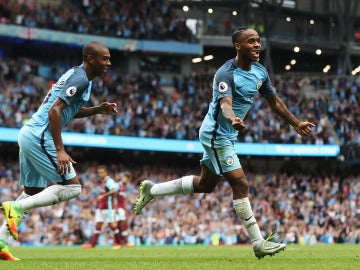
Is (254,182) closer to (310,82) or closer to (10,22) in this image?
(310,82)

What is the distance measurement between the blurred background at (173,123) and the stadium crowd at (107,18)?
66mm

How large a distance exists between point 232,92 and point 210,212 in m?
24.5

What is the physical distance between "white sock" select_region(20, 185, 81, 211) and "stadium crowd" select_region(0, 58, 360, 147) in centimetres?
2189

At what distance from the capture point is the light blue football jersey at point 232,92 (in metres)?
9.98

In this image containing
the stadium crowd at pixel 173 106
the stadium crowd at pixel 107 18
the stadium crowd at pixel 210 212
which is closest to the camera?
the stadium crowd at pixel 210 212

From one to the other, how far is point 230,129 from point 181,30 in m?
34.9

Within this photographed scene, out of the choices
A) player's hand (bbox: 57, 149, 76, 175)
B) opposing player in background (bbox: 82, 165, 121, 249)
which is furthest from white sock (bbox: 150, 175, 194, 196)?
opposing player in background (bbox: 82, 165, 121, 249)

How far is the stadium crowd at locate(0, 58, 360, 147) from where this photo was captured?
3398cm

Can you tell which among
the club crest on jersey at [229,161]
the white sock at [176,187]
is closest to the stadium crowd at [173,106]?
the white sock at [176,187]

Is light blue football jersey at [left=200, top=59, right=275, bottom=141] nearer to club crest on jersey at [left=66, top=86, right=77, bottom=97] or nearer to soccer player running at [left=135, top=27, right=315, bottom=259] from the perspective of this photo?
soccer player running at [left=135, top=27, right=315, bottom=259]

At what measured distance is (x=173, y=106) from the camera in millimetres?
38688

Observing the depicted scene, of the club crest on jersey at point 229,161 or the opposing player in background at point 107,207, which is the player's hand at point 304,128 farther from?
the opposing player in background at point 107,207

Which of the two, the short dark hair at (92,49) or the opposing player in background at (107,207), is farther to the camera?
the opposing player in background at (107,207)

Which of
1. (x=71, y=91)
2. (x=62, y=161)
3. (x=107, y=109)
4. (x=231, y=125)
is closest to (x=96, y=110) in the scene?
(x=107, y=109)
